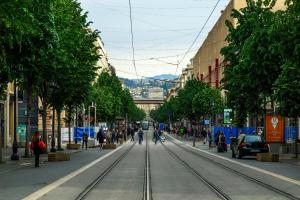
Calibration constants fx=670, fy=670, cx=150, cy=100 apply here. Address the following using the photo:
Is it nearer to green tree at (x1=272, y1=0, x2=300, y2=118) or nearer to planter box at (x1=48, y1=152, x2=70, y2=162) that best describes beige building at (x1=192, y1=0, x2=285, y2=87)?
planter box at (x1=48, y1=152, x2=70, y2=162)

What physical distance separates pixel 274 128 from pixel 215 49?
235 ft

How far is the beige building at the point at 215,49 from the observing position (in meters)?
91.8

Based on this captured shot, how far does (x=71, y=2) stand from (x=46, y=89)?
599 cm

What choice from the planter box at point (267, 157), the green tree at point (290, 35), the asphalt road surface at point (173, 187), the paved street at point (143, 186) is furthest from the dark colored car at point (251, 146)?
the asphalt road surface at point (173, 187)

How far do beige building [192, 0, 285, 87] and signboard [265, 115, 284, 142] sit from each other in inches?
1648

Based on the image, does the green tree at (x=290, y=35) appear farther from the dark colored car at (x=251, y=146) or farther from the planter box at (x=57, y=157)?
the planter box at (x=57, y=157)

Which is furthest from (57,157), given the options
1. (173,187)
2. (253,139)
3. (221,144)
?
A: (221,144)

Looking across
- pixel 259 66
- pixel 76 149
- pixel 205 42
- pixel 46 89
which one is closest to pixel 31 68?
pixel 46 89

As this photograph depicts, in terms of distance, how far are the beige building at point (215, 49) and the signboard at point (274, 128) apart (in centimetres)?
4187

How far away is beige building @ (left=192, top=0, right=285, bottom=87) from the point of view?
9181 cm

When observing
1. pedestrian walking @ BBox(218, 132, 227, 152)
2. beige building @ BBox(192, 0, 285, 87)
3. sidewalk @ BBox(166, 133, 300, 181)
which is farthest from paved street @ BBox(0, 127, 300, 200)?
beige building @ BBox(192, 0, 285, 87)

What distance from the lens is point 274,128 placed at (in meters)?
44.1

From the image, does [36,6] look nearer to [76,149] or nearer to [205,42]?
[76,149]

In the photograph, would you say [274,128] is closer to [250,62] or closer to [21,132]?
[250,62]
